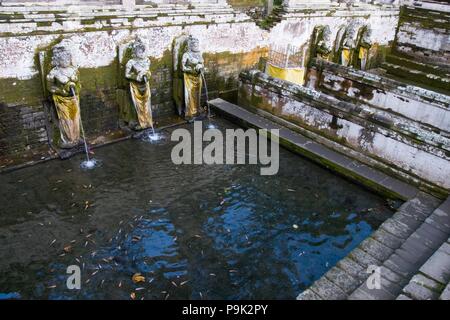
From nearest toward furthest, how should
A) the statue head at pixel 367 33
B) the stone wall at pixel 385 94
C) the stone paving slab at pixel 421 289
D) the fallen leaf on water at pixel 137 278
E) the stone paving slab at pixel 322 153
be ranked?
the stone paving slab at pixel 421 289 → the fallen leaf on water at pixel 137 278 → the stone paving slab at pixel 322 153 → the stone wall at pixel 385 94 → the statue head at pixel 367 33

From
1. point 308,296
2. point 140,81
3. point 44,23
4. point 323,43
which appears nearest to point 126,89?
point 140,81

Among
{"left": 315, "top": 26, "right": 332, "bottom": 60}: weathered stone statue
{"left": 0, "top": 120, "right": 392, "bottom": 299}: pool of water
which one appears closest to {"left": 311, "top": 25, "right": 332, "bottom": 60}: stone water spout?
{"left": 315, "top": 26, "right": 332, "bottom": 60}: weathered stone statue

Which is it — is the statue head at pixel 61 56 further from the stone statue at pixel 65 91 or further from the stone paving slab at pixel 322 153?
the stone paving slab at pixel 322 153

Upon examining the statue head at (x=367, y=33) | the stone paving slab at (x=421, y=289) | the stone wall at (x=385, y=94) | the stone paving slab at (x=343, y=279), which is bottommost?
the stone paving slab at (x=343, y=279)

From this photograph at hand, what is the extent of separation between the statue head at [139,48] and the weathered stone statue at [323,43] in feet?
22.7

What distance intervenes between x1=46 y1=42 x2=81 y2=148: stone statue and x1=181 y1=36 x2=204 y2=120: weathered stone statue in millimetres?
2693

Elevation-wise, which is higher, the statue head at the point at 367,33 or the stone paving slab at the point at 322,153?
the statue head at the point at 367,33

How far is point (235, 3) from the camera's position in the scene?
10539 mm

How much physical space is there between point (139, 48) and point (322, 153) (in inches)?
182

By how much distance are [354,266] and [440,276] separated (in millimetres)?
1036

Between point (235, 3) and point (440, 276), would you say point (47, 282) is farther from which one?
point (235, 3)

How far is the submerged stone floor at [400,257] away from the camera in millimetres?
4492

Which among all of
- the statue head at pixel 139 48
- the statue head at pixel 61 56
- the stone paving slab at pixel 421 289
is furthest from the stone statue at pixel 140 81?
the stone paving slab at pixel 421 289

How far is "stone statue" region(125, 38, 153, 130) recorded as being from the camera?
26.0ft
